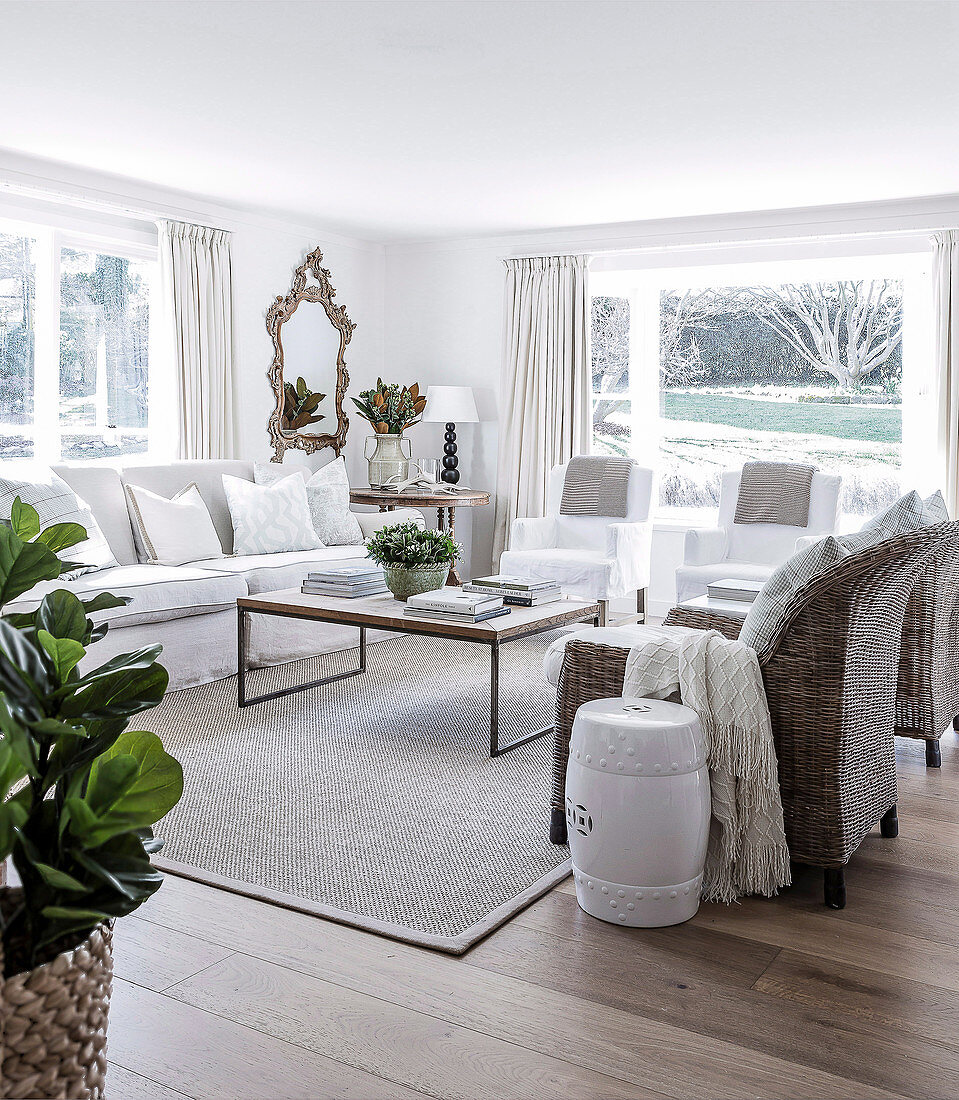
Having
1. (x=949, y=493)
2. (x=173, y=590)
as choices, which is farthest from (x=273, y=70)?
(x=949, y=493)

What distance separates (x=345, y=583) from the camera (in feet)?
13.6

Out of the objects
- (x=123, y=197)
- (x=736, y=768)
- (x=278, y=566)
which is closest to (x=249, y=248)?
(x=123, y=197)

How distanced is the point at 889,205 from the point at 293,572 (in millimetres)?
3858

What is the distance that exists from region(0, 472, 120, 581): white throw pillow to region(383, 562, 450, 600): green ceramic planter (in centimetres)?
123

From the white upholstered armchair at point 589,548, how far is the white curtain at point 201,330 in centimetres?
192

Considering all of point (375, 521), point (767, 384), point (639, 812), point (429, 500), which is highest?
point (767, 384)

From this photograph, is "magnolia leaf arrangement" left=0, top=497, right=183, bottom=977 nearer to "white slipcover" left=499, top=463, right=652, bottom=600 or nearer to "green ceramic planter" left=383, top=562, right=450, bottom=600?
"green ceramic planter" left=383, top=562, right=450, bottom=600

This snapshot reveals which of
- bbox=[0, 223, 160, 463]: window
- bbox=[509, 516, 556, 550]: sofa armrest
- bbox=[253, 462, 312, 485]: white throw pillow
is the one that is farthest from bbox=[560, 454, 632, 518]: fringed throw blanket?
bbox=[0, 223, 160, 463]: window

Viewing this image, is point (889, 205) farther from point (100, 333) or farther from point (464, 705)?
point (100, 333)

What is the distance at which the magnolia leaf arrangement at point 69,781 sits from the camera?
100cm

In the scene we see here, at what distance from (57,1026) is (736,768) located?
1.60 meters

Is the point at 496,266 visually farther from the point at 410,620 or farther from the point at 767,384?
the point at 410,620

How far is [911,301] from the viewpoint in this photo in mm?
6039

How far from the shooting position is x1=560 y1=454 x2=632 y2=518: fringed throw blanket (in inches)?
234
